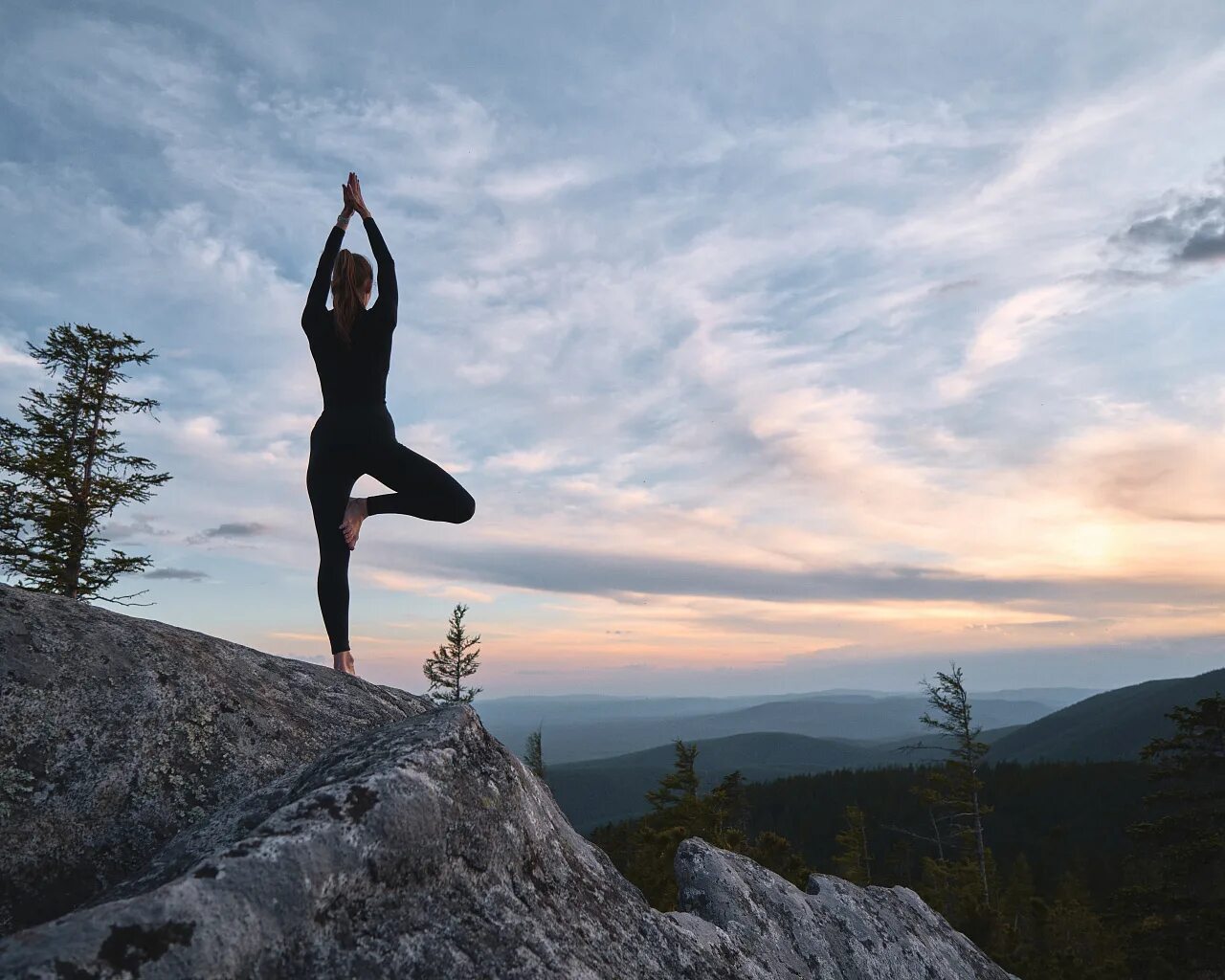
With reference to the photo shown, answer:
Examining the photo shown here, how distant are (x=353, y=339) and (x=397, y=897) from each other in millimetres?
4657

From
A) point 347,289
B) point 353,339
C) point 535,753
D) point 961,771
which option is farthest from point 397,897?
point 535,753

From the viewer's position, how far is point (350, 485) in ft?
21.4

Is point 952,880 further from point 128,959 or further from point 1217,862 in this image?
point 128,959

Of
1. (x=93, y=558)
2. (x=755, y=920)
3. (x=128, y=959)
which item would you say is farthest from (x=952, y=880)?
(x=128, y=959)

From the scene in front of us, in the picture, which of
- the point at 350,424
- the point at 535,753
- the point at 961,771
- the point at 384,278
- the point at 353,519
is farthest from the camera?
the point at 535,753

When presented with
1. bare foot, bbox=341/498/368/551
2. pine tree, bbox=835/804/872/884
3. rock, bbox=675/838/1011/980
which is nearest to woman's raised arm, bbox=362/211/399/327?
bare foot, bbox=341/498/368/551

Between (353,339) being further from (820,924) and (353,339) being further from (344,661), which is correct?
(820,924)

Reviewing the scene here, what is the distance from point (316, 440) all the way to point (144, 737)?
2628mm

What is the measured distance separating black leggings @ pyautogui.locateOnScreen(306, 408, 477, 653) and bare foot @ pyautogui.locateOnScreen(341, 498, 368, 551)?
0.13 ft

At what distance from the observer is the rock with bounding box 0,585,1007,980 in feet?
7.68

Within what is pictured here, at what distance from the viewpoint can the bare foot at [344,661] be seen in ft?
22.4

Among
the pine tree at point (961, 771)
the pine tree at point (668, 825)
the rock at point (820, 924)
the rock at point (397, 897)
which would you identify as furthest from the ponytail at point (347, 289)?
the pine tree at point (961, 771)

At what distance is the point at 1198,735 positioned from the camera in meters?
33.1

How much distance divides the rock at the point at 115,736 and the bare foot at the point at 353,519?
49.4 inches
